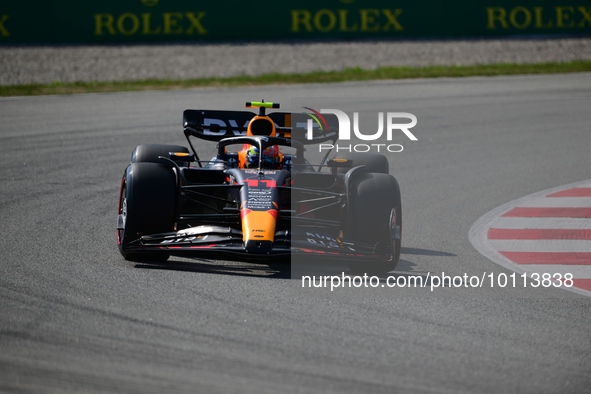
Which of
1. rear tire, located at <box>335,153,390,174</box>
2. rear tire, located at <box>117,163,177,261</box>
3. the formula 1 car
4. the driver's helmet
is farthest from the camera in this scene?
rear tire, located at <box>335,153,390,174</box>

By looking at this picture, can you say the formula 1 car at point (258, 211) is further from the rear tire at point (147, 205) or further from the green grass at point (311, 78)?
the green grass at point (311, 78)

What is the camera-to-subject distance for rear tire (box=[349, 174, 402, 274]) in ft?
19.5

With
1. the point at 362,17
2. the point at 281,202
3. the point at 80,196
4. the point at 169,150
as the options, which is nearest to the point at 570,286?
the point at 281,202

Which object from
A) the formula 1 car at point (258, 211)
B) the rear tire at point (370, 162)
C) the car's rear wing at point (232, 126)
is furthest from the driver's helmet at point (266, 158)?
the rear tire at point (370, 162)

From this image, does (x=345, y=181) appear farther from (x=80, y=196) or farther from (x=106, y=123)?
(x=106, y=123)

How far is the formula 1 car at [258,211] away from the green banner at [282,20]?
12.8 m

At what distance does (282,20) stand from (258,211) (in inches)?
569

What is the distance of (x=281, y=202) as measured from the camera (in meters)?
6.22

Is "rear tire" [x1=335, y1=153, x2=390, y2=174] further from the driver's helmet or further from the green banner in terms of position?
the green banner

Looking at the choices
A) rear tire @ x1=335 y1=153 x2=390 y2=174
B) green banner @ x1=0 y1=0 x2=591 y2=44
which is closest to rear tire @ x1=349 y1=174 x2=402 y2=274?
rear tire @ x1=335 y1=153 x2=390 y2=174

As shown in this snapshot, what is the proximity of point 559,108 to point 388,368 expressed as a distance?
11701mm

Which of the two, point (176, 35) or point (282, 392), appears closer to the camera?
point (282, 392)

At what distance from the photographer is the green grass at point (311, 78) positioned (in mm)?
15492

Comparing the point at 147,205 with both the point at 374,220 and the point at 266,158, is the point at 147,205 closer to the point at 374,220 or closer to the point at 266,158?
the point at 266,158
